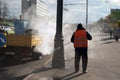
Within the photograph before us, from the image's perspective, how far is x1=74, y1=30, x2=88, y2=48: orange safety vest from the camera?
14656 millimetres

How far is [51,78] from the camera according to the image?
41.7 feet

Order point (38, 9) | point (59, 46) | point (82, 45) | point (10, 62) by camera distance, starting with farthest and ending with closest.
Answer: point (38, 9) < point (10, 62) < point (59, 46) < point (82, 45)

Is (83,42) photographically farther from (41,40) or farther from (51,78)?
(41,40)

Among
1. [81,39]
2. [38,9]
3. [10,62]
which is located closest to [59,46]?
[81,39]

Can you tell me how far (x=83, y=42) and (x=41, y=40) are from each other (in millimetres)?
7898

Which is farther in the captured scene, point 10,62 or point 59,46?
point 10,62

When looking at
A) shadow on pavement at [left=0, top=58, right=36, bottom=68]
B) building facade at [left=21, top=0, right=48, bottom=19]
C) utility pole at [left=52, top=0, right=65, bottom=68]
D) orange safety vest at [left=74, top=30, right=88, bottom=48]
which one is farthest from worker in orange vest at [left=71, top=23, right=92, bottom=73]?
building facade at [left=21, top=0, right=48, bottom=19]

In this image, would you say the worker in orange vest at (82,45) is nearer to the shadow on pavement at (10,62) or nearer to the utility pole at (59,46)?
the utility pole at (59,46)

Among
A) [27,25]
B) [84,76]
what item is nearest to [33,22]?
[27,25]

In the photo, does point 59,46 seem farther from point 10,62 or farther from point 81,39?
point 10,62

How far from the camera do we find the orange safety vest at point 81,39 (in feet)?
48.1

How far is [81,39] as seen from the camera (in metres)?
14.7

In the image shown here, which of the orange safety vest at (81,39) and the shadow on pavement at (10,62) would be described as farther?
the shadow on pavement at (10,62)

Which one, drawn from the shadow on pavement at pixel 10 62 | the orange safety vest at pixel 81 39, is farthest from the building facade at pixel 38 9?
the orange safety vest at pixel 81 39
